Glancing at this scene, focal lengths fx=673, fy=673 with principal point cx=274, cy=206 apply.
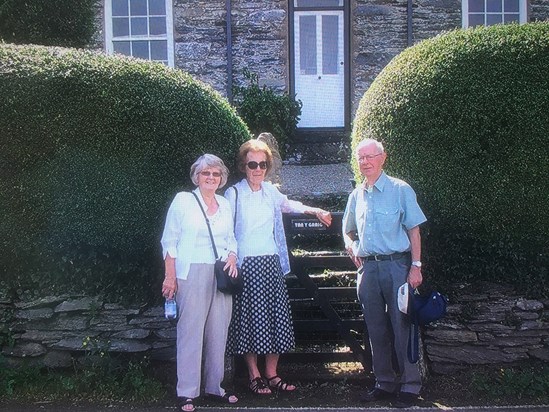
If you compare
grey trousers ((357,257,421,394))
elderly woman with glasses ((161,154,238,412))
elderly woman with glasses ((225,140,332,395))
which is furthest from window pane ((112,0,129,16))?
grey trousers ((357,257,421,394))

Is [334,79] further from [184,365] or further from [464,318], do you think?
[184,365]

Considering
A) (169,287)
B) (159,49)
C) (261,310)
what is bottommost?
(261,310)

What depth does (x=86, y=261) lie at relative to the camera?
5.10 meters

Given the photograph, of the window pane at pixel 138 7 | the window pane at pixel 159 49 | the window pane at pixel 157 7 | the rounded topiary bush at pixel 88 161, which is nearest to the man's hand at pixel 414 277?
the rounded topiary bush at pixel 88 161

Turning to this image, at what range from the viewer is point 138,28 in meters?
11.0

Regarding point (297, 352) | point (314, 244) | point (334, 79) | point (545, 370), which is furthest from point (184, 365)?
point (334, 79)

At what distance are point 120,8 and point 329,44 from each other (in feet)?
11.5

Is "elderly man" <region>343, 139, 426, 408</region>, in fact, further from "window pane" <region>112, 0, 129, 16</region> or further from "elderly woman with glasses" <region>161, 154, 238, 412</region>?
"window pane" <region>112, 0, 129, 16</region>

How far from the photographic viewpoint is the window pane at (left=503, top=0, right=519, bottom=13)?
11.3m

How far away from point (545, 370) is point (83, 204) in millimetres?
3591

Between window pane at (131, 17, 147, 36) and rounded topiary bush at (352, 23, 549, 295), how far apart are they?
6.89 meters

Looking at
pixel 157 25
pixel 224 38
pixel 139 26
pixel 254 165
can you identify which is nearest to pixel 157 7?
pixel 157 25

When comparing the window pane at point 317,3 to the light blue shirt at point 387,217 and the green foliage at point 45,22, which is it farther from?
the light blue shirt at point 387,217

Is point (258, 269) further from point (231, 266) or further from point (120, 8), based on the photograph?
point (120, 8)
